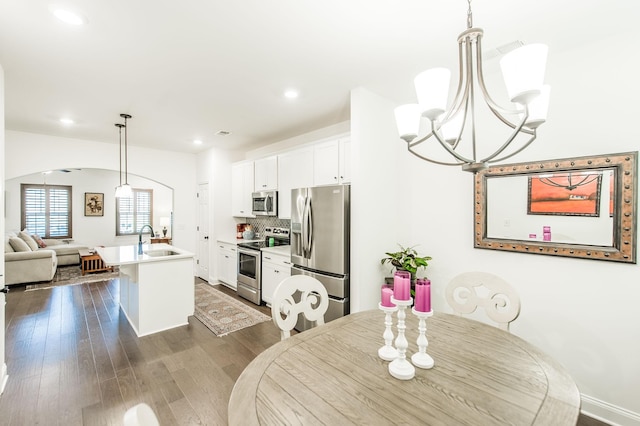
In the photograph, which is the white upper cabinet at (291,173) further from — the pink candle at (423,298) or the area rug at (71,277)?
the area rug at (71,277)

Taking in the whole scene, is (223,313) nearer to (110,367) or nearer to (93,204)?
(110,367)

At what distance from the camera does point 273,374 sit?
1229 mm

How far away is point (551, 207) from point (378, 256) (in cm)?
152

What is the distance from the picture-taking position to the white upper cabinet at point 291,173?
392 centimetres

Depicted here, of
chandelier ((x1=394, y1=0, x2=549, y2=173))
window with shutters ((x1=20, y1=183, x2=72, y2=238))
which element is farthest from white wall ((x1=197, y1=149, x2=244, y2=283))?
window with shutters ((x1=20, y1=183, x2=72, y2=238))

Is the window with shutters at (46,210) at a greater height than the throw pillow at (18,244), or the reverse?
the window with shutters at (46,210)

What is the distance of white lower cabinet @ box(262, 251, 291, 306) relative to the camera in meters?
3.90

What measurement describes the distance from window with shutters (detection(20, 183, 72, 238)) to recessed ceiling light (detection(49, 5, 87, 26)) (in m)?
8.50

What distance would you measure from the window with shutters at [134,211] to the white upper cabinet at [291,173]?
7.04 meters

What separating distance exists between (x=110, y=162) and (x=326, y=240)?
177 inches

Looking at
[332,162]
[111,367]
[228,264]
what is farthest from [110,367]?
[332,162]

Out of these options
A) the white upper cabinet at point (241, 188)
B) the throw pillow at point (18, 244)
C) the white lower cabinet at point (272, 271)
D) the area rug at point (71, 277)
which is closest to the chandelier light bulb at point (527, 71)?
the white lower cabinet at point (272, 271)

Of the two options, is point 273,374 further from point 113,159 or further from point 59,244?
point 59,244

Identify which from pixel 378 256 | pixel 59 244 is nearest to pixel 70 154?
pixel 59 244
